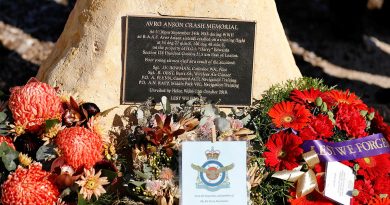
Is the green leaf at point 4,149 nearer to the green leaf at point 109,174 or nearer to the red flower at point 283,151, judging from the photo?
the green leaf at point 109,174

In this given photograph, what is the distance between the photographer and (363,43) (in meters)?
8.69

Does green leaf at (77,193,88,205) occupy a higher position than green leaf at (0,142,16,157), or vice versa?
green leaf at (0,142,16,157)

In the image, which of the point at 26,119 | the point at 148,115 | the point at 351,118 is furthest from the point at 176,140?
the point at 351,118

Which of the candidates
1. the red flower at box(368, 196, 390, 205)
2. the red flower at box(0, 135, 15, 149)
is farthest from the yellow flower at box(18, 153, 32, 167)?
the red flower at box(368, 196, 390, 205)

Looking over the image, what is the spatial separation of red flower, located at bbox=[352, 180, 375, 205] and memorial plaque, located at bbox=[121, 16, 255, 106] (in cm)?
81

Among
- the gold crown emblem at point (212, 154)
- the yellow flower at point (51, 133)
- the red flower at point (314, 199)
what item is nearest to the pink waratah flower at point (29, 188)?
the yellow flower at point (51, 133)

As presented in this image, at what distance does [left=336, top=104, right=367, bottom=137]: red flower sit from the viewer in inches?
142

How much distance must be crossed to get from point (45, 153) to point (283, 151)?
4.21 feet

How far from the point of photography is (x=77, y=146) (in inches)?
123

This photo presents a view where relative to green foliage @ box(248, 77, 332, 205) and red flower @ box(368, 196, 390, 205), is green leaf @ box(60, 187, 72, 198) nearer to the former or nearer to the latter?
green foliage @ box(248, 77, 332, 205)

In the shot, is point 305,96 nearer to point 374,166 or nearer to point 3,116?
point 374,166

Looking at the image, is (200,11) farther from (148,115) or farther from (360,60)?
(360,60)

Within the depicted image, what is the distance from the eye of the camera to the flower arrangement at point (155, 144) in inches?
123

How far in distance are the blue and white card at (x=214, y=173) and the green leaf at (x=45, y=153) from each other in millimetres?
672
